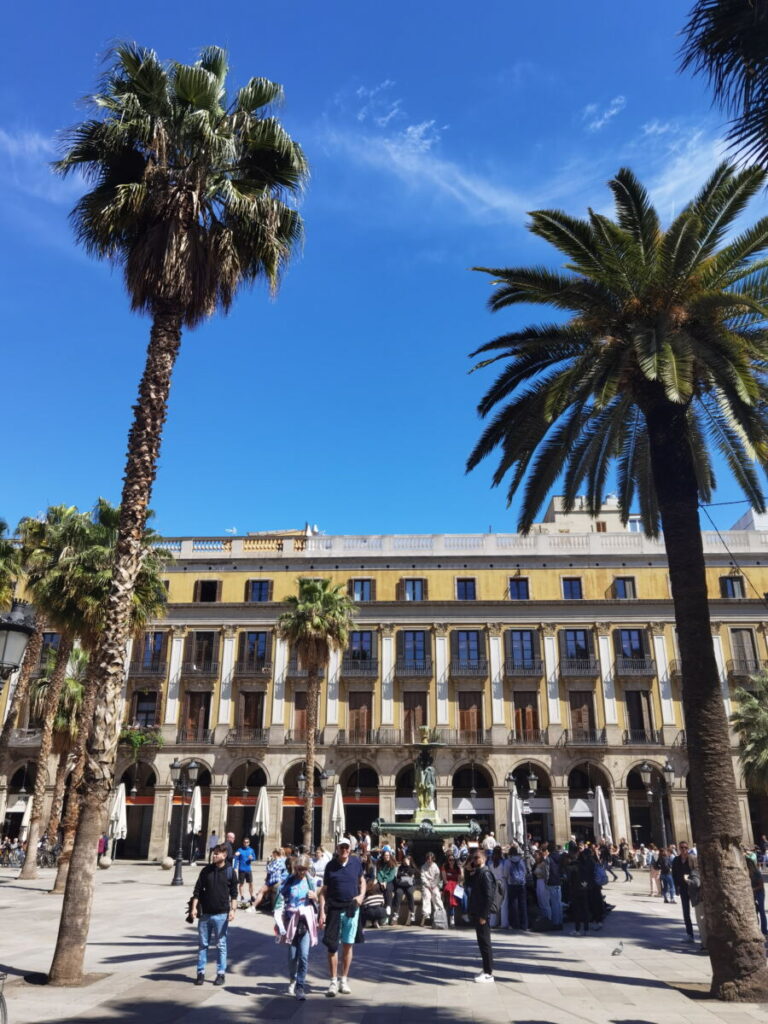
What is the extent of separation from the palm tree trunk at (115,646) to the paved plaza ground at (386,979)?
2.10 feet

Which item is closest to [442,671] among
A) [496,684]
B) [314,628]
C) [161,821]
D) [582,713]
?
[496,684]

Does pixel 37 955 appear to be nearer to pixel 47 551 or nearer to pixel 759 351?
pixel 759 351

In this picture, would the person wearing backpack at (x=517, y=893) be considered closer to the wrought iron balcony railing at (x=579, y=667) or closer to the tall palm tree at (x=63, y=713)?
the tall palm tree at (x=63, y=713)

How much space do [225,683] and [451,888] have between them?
28.3m

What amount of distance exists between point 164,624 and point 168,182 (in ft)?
114

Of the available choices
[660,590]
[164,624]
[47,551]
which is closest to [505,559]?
[660,590]

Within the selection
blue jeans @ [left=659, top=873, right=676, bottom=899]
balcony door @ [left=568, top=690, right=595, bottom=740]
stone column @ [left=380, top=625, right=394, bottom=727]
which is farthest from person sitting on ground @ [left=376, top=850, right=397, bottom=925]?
balcony door @ [left=568, top=690, right=595, bottom=740]

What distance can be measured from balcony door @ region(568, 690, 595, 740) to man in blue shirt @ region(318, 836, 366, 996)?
1311 inches

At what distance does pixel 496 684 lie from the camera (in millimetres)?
42250

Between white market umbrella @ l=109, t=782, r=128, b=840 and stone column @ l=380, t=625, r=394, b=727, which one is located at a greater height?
stone column @ l=380, t=625, r=394, b=727

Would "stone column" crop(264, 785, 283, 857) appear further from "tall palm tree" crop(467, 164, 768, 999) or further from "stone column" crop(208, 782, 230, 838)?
"tall palm tree" crop(467, 164, 768, 999)

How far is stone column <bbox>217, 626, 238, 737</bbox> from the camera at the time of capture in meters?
42.4

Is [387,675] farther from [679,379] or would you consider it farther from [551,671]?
[679,379]

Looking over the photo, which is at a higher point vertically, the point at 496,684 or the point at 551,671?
the point at 551,671
